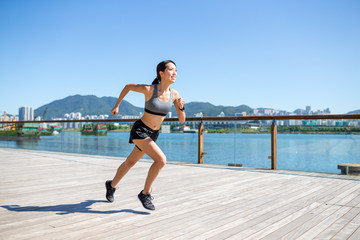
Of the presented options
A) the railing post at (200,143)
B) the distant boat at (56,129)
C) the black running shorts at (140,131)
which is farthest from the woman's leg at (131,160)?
the distant boat at (56,129)

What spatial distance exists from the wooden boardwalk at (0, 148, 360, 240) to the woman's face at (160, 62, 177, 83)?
1.13 metres

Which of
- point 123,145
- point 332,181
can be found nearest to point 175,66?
point 332,181

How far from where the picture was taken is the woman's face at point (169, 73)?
101 inches

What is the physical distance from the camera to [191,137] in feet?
21.2

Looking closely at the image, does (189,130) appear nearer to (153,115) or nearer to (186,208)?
(186,208)

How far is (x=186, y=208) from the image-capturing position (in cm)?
268

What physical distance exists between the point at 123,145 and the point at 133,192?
4.10m

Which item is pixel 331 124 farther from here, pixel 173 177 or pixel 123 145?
pixel 123 145

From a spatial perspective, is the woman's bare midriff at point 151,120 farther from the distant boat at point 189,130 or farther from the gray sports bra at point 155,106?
the distant boat at point 189,130

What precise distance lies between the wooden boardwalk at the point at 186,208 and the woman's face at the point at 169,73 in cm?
113

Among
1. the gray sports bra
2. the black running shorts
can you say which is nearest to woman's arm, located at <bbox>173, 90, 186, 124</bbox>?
the gray sports bra

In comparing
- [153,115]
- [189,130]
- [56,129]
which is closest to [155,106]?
[153,115]

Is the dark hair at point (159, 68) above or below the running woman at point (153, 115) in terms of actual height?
above

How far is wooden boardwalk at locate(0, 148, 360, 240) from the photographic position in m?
2.03
